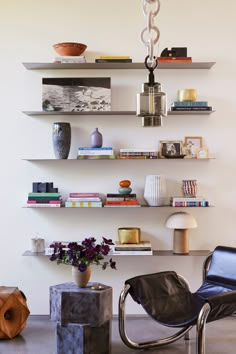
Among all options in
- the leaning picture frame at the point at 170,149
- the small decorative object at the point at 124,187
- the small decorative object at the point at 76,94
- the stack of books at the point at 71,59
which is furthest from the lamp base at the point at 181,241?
the stack of books at the point at 71,59

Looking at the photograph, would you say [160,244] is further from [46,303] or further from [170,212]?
[46,303]

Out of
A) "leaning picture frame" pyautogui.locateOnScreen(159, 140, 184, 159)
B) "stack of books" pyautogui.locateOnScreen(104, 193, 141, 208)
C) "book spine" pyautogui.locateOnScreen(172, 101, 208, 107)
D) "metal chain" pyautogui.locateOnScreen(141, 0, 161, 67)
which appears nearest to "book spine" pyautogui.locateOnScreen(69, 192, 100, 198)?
"stack of books" pyautogui.locateOnScreen(104, 193, 141, 208)

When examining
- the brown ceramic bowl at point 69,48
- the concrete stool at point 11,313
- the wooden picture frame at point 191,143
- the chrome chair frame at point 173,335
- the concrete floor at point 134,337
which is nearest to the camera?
the chrome chair frame at point 173,335

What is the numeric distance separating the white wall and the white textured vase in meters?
0.15

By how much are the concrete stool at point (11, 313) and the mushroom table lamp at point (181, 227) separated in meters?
1.31

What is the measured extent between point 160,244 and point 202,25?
187 centimetres

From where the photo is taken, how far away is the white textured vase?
4.39m

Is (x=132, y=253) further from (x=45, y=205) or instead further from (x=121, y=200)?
(x=45, y=205)

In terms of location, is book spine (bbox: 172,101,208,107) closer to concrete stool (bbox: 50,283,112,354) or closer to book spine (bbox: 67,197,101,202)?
book spine (bbox: 67,197,101,202)

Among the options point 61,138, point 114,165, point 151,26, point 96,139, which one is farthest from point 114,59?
point 151,26

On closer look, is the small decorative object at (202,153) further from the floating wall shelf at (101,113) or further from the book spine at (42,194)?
the book spine at (42,194)

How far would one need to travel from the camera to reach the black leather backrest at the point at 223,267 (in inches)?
149

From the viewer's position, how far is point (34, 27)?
14.8ft

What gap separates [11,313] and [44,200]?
0.92 m
